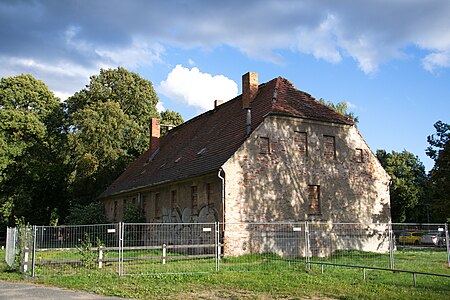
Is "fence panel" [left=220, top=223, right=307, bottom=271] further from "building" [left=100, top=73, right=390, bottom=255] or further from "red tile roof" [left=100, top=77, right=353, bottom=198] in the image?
"red tile roof" [left=100, top=77, right=353, bottom=198]

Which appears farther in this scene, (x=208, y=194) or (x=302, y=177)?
(x=302, y=177)

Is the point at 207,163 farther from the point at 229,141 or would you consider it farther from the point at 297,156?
the point at 297,156

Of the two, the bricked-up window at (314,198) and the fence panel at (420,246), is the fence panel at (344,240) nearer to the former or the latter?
the bricked-up window at (314,198)

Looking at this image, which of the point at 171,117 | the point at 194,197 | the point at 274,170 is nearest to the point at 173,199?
the point at 194,197

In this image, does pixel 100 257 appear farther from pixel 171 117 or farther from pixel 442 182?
pixel 171 117

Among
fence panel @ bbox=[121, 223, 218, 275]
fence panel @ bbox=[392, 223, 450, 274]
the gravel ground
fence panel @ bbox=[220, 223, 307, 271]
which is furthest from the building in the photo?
the gravel ground

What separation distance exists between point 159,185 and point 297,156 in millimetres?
8546

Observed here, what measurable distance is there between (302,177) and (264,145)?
2611mm

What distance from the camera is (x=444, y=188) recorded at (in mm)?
33344

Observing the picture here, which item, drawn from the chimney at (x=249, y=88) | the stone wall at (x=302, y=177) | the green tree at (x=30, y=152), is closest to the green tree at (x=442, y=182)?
the stone wall at (x=302, y=177)

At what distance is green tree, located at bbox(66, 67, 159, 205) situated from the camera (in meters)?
38.2

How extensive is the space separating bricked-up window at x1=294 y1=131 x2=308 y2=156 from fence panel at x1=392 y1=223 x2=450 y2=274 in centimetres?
644

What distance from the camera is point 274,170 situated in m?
22.1

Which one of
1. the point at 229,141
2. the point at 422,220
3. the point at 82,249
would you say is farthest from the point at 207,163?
the point at 422,220
